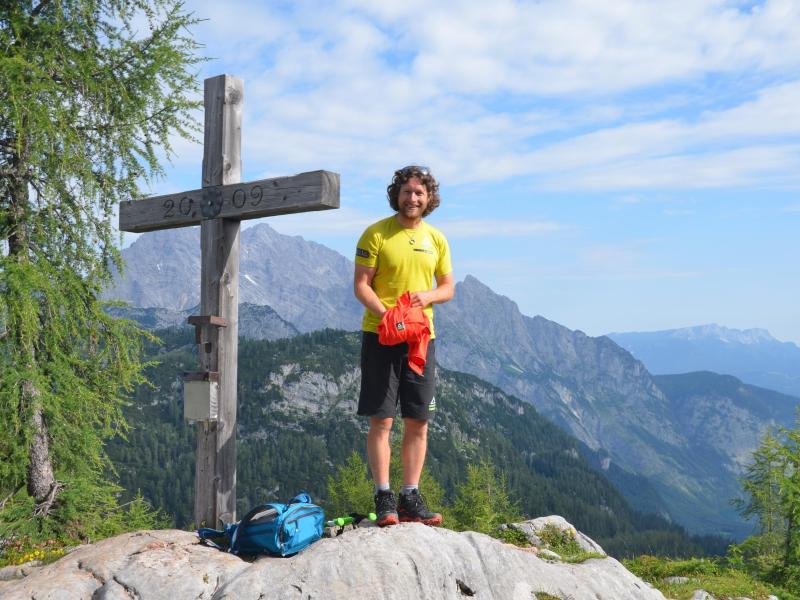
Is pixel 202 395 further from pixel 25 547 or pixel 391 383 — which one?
pixel 25 547

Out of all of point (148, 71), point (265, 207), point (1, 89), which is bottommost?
point (265, 207)

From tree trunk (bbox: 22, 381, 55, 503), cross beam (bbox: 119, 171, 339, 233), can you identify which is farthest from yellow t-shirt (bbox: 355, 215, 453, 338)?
tree trunk (bbox: 22, 381, 55, 503)

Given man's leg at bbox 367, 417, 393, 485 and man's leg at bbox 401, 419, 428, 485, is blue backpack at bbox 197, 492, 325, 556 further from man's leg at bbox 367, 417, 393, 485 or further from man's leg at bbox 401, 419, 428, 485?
man's leg at bbox 401, 419, 428, 485

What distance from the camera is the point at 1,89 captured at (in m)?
11.5

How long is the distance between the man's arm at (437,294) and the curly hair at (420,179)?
27.5 inches

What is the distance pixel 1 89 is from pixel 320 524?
906 cm

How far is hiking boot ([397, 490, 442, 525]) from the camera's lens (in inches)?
293

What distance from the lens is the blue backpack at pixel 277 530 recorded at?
6.77 m

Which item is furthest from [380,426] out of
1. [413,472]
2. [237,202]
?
[237,202]

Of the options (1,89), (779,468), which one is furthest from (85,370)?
(779,468)

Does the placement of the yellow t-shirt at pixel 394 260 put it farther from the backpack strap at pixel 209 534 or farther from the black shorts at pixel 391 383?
the backpack strap at pixel 209 534

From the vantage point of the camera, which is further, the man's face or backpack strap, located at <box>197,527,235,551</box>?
backpack strap, located at <box>197,527,235,551</box>

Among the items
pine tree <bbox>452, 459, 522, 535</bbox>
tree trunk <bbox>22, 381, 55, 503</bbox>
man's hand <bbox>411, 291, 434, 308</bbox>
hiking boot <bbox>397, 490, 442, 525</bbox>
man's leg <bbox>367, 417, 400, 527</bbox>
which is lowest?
pine tree <bbox>452, 459, 522, 535</bbox>

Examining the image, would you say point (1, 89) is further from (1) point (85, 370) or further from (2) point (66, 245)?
(1) point (85, 370)
